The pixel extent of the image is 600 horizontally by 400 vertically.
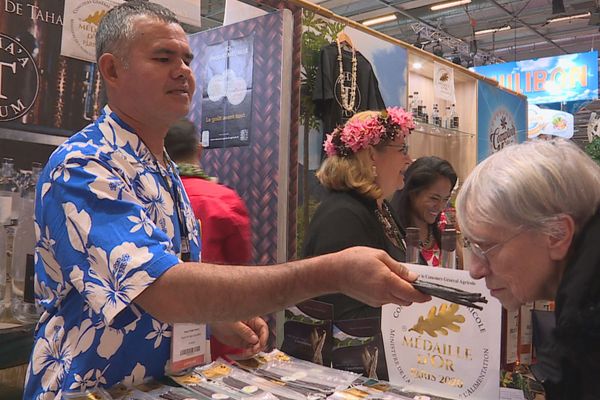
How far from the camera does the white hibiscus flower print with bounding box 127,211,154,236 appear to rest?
1164mm

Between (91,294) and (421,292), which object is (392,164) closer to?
(421,292)

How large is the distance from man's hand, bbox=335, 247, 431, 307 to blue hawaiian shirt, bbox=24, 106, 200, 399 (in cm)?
35

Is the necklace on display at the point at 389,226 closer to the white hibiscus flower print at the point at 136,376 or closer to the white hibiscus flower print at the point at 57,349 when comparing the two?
the white hibiscus flower print at the point at 136,376

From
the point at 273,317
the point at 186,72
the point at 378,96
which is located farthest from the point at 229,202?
the point at 378,96

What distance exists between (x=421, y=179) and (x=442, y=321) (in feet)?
7.06

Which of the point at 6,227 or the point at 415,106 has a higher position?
the point at 415,106

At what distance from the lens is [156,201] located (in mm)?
1358

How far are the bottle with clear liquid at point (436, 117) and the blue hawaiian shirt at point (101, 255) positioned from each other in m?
4.34

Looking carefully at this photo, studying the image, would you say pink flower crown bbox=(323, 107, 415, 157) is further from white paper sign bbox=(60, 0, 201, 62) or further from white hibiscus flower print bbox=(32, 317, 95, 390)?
white hibiscus flower print bbox=(32, 317, 95, 390)

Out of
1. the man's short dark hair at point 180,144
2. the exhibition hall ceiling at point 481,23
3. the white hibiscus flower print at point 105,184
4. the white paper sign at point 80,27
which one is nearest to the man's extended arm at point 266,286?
the white hibiscus flower print at point 105,184

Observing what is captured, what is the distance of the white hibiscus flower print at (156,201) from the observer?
1.33 meters

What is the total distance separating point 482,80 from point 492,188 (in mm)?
5179

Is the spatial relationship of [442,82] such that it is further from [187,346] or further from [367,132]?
[187,346]

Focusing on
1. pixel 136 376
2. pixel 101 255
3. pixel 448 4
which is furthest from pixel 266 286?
pixel 448 4
